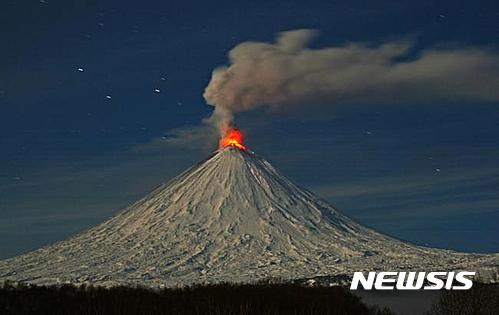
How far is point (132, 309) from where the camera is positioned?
18125 mm

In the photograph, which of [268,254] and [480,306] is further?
[268,254]

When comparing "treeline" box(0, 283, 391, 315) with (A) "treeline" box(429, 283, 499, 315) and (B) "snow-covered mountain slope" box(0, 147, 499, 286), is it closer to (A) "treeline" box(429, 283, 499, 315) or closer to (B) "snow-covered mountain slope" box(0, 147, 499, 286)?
(A) "treeline" box(429, 283, 499, 315)

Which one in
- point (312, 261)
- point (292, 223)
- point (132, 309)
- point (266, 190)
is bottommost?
point (132, 309)

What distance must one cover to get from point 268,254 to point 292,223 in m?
11.7

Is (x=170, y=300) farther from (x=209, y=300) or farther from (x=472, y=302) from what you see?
(x=472, y=302)

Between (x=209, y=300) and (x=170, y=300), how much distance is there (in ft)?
5.53

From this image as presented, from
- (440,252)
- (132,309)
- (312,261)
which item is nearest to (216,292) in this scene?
(132,309)

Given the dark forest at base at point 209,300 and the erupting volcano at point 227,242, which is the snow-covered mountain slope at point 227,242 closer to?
the erupting volcano at point 227,242

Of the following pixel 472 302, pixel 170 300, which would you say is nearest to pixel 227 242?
pixel 472 302

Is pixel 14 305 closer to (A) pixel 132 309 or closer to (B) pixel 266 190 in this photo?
(A) pixel 132 309

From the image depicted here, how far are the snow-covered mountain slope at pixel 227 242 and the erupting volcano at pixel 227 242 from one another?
0.21 m

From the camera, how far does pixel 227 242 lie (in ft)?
502

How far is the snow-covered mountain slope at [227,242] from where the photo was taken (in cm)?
13412

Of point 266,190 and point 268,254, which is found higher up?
point 266,190
